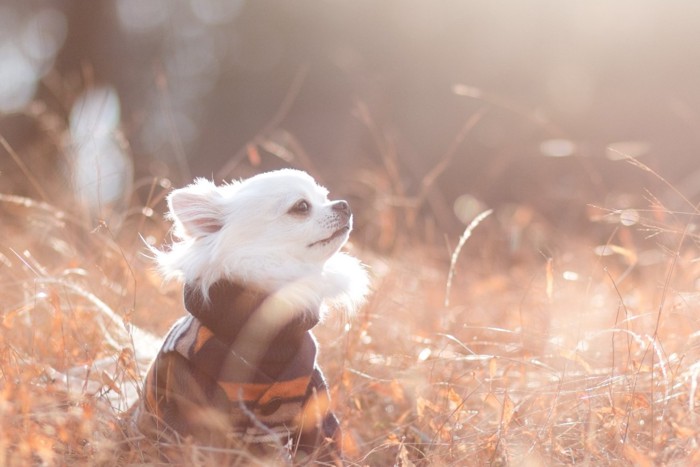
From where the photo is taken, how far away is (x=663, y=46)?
10.7 m

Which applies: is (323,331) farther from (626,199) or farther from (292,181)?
(626,199)

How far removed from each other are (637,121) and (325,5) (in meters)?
5.61

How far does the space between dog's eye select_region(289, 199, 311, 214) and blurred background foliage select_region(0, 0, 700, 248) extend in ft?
14.5

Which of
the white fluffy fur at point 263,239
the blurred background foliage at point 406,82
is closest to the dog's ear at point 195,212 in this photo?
the white fluffy fur at point 263,239

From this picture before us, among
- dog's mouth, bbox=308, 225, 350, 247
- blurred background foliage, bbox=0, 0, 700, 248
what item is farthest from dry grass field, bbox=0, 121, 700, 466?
blurred background foliage, bbox=0, 0, 700, 248

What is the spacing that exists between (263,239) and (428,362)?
2.74 ft

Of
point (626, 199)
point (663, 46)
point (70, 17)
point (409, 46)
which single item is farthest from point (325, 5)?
point (626, 199)

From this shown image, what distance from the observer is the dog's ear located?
289 centimetres

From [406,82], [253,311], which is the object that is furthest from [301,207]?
[406,82]

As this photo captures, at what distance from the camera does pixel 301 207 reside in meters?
2.98

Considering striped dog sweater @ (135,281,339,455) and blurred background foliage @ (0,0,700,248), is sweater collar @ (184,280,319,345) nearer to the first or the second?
striped dog sweater @ (135,281,339,455)

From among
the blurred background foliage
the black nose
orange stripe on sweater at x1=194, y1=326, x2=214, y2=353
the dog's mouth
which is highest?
the black nose

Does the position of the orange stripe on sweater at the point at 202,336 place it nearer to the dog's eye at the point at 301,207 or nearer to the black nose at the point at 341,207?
the dog's eye at the point at 301,207

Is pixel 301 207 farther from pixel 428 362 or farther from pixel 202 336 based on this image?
pixel 428 362
